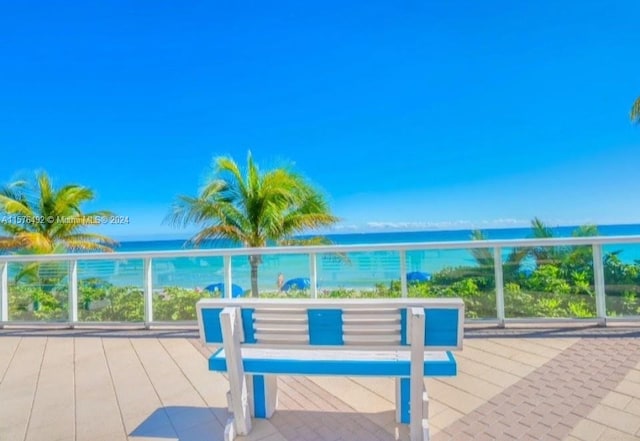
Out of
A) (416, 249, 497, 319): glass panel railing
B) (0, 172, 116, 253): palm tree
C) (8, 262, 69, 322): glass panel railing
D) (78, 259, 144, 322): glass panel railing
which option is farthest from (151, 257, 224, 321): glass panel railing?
(0, 172, 116, 253): palm tree

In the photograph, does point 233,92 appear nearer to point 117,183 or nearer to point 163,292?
point 163,292

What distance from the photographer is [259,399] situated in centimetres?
207

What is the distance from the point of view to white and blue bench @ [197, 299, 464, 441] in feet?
4.99

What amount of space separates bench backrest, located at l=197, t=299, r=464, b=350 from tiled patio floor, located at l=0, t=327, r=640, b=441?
68cm

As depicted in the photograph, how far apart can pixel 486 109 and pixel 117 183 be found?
87.3 ft

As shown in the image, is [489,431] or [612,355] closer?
[489,431]

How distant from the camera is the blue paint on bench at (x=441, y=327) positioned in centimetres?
150

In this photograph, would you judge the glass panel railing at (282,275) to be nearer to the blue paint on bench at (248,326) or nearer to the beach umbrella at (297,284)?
the beach umbrella at (297,284)

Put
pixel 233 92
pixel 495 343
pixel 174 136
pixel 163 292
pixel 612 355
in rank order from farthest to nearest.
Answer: pixel 174 136 < pixel 233 92 < pixel 163 292 < pixel 495 343 < pixel 612 355

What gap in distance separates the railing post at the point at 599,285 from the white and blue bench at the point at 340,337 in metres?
3.37

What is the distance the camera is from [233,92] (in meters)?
15.4

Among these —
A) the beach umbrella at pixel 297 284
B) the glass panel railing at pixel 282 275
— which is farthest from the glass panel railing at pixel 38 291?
the beach umbrella at pixel 297 284

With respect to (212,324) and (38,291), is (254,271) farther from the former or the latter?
(38,291)

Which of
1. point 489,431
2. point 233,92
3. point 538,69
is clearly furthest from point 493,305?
point 233,92
